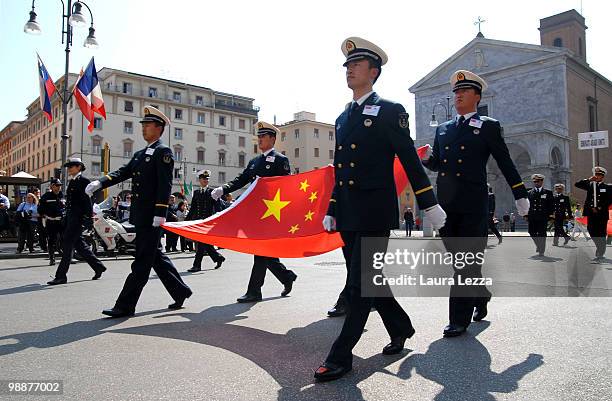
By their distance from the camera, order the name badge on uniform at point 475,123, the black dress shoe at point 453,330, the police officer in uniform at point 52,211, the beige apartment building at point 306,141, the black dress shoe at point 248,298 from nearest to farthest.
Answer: the black dress shoe at point 453,330 → the name badge on uniform at point 475,123 → the black dress shoe at point 248,298 → the police officer in uniform at point 52,211 → the beige apartment building at point 306,141

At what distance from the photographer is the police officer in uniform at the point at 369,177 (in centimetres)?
383

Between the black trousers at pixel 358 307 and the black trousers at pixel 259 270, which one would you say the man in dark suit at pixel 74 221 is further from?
the black trousers at pixel 358 307

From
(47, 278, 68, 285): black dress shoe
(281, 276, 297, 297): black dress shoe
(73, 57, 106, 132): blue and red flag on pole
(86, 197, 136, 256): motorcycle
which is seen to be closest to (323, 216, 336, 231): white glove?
(281, 276, 297, 297): black dress shoe

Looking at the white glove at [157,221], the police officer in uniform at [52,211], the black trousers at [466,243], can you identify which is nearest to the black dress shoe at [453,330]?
the black trousers at [466,243]

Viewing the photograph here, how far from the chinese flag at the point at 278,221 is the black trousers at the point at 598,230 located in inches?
321

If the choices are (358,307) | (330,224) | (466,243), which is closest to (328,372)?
(358,307)

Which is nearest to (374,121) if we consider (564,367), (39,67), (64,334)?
(564,367)

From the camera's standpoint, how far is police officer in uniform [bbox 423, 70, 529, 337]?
5012mm

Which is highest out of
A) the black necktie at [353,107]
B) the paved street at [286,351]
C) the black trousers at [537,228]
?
the black necktie at [353,107]

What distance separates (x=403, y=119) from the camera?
389 cm

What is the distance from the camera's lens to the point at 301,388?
3275 mm

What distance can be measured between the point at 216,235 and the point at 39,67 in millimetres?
15962

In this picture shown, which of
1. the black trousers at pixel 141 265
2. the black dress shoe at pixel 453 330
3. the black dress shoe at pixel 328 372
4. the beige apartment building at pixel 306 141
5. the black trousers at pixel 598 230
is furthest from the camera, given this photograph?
the beige apartment building at pixel 306 141

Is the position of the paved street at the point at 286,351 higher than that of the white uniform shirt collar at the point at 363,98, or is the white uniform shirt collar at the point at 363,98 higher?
the white uniform shirt collar at the point at 363,98
